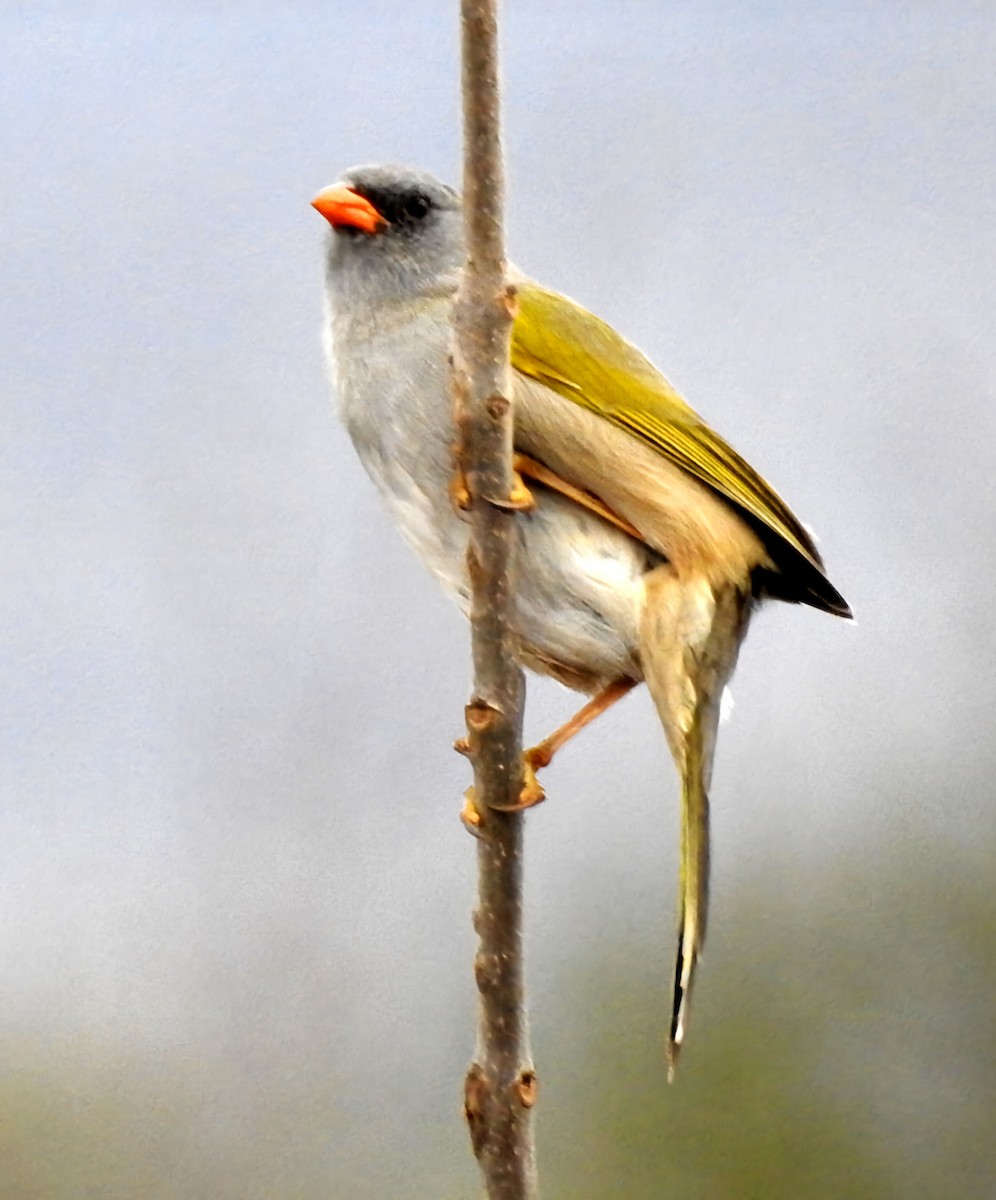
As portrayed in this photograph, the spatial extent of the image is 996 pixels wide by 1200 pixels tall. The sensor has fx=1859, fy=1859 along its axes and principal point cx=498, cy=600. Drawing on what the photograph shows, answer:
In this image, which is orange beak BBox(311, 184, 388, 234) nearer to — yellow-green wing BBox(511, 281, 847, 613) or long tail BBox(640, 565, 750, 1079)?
yellow-green wing BBox(511, 281, 847, 613)

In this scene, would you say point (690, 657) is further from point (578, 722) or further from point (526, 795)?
point (526, 795)

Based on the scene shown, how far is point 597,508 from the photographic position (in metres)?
2.79

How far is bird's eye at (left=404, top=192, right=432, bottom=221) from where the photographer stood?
10.2 ft

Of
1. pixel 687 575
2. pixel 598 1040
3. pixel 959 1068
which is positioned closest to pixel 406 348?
pixel 687 575

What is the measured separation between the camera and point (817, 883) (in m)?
4.20

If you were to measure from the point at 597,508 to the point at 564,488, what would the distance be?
2.8 inches

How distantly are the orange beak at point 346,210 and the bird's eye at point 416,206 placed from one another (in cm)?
5

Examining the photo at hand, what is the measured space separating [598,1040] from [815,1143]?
517 millimetres

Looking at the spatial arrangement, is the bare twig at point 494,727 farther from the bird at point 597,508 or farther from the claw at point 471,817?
the bird at point 597,508

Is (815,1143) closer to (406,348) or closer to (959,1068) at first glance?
(959,1068)

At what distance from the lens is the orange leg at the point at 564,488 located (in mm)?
2746

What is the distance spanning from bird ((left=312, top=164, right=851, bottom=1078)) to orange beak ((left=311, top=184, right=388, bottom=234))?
132 millimetres

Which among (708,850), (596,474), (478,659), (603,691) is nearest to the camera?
(478,659)

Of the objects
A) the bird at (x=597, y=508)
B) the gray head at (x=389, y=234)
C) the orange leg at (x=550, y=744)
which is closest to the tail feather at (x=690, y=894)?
the bird at (x=597, y=508)
